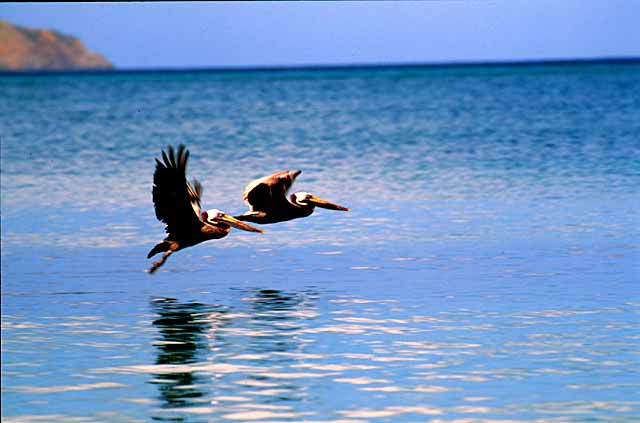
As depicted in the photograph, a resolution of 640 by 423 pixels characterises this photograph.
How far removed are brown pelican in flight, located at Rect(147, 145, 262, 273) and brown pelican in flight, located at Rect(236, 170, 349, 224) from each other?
100cm

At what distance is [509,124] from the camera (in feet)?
171

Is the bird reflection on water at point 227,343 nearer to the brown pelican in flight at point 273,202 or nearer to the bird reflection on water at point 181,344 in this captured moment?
the bird reflection on water at point 181,344

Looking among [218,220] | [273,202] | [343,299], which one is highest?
[273,202]

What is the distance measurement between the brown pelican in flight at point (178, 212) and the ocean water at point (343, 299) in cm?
96

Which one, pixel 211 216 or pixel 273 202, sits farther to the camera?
pixel 273 202

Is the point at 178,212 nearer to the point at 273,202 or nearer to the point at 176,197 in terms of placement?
the point at 176,197

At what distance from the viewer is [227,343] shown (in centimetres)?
1402

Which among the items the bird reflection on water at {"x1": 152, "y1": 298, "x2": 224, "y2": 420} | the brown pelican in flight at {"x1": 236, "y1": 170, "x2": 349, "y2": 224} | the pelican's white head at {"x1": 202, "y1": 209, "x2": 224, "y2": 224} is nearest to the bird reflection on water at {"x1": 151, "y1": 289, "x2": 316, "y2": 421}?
the bird reflection on water at {"x1": 152, "y1": 298, "x2": 224, "y2": 420}

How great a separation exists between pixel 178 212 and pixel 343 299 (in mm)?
2656

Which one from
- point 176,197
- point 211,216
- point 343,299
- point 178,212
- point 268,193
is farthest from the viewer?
point 343,299

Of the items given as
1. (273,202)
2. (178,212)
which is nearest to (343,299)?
(273,202)

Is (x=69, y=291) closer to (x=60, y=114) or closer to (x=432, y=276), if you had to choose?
(x=432, y=276)

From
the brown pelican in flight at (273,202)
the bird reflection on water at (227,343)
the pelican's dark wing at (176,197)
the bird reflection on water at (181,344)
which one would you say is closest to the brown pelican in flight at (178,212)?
the pelican's dark wing at (176,197)

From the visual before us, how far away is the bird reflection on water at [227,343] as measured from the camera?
12.3m
